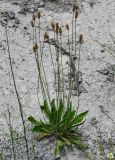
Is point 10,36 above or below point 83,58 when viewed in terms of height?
above

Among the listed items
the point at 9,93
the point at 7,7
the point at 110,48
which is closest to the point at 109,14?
the point at 110,48

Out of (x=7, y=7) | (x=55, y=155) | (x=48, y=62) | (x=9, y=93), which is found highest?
(x=7, y=7)

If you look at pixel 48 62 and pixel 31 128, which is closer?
pixel 31 128

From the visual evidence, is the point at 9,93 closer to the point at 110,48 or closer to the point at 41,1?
the point at 110,48

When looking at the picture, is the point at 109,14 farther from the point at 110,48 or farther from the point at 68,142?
the point at 68,142

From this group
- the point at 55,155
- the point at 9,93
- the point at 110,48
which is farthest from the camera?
the point at 110,48

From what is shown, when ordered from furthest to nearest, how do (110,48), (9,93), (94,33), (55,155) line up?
1. (94,33)
2. (110,48)
3. (9,93)
4. (55,155)
